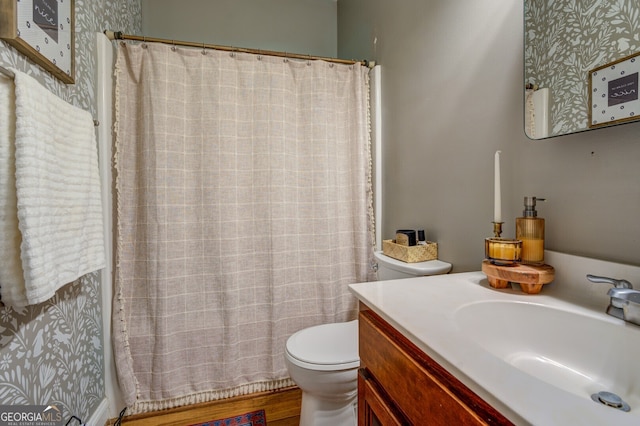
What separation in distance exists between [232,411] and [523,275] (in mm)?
1496

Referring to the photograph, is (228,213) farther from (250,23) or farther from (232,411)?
(250,23)

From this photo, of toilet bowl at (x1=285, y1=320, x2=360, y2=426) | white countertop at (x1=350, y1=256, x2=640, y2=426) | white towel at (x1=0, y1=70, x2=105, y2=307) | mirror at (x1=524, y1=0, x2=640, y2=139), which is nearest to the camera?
white countertop at (x1=350, y1=256, x2=640, y2=426)

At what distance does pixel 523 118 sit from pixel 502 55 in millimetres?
246

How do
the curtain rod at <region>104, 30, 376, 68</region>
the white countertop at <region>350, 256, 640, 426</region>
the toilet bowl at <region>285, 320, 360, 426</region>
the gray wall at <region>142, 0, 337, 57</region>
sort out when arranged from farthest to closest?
the gray wall at <region>142, 0, 337, 57</region> < the curtain rod at <region>104, 30, 376, 68</region> < the toilet bowl at <region>285, 320, 360, 426</region> < the white countertop at <region>350, 256, 640, 426</region>

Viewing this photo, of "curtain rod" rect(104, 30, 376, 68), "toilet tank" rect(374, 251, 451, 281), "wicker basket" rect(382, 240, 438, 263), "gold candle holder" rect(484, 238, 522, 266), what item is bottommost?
"toilet tank" rect(374, 251, 451, 281)

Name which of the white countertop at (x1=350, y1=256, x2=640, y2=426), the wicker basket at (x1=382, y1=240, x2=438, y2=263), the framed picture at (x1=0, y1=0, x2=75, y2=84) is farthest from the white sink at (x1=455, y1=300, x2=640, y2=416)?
the framed picture at (x1=0, y1=0, x2=75, y2=84)

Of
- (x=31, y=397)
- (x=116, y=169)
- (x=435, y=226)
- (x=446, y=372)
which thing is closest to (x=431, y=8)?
(x=435, y=226)

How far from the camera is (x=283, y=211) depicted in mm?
1637

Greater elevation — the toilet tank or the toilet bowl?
the toilet tank

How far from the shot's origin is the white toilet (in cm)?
111

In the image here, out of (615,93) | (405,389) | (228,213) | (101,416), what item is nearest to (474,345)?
(405,389)

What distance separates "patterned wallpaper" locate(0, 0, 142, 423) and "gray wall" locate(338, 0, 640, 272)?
1.45m

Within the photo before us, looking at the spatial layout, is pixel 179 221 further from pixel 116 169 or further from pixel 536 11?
pixel 536 11

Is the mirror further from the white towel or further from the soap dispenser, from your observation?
the white towel
